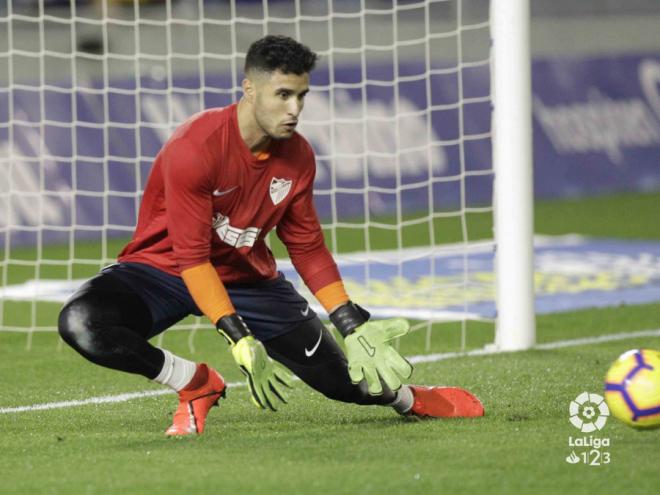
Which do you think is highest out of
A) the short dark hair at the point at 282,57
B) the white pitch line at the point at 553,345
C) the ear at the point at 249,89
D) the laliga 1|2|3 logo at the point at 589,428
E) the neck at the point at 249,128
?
the short dark hair at the point at 282,57

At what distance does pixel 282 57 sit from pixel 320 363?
1.23m

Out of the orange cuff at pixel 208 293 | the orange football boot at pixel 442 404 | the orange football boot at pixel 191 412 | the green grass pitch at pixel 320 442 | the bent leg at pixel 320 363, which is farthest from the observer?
the orange football boot at pixel 442 404

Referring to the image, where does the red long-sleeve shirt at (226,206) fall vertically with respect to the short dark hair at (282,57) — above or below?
below

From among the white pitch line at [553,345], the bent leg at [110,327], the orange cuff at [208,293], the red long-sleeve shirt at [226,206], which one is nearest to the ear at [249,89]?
the red long-sleeve shirt at [226,206]

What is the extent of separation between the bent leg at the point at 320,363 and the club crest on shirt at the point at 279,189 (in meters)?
0.54

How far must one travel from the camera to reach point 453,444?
5238mm

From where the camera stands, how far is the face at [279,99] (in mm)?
5172

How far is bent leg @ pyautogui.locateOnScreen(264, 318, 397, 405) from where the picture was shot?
5637mm

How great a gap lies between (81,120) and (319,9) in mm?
6462

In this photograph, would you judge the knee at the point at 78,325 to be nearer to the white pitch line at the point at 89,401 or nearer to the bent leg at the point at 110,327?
the bent leg at the point at 110,327

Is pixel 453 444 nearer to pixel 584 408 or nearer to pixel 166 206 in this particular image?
pixel 584 408

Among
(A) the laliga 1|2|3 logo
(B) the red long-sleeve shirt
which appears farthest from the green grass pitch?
(B) the red long-sleeve shirt

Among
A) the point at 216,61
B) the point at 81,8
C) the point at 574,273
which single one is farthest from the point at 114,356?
the point at 81,8

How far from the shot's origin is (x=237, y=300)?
223 inches
